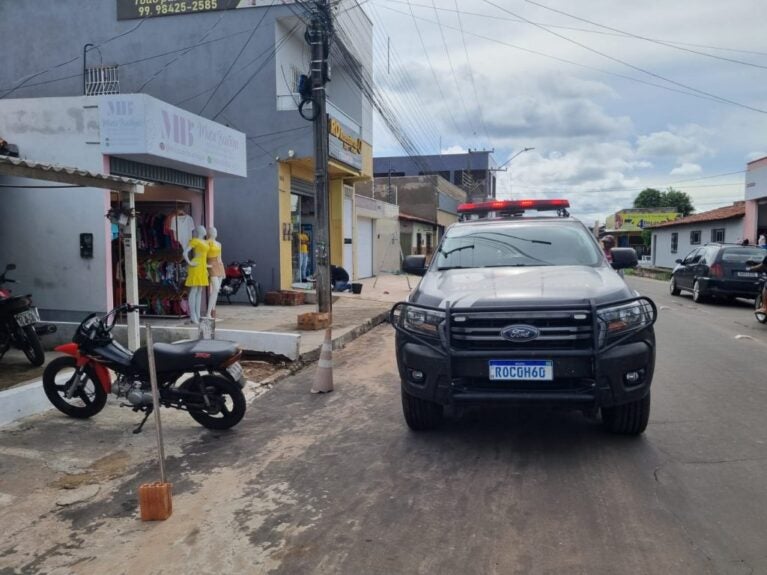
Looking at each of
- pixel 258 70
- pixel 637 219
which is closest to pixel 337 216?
pixel 258 70

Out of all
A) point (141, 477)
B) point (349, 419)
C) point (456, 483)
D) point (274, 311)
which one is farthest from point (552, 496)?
point (274, 311)

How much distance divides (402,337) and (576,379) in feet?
4.28

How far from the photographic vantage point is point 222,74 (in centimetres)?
1557

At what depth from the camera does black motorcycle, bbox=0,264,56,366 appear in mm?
7293

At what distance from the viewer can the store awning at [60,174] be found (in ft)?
17.5

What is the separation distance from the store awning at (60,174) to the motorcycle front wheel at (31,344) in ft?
6.74

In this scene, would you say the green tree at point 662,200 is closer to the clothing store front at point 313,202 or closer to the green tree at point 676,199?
the green tree at point 676,199

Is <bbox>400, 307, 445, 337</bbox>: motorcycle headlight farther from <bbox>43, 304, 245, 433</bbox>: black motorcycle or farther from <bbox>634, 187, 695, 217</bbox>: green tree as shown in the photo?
<bbox>634, 187, 695, 217</bbox>: green tree

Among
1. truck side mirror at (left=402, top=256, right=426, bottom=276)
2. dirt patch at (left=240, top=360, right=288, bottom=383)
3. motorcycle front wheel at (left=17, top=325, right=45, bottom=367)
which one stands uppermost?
truck side mirror at (left=402, top=256, right=426, bottom=276)

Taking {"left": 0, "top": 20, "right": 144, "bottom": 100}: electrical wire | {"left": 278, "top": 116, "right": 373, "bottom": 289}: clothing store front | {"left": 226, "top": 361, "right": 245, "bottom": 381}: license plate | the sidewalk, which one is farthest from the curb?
{"left": 0, "top": 20, "right": 144, "bottom": 100}: electrical wire

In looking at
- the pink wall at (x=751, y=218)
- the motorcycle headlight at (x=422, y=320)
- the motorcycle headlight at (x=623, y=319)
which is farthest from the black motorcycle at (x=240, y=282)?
the pink wall at (x=751, y=218)

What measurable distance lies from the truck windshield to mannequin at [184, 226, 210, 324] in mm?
5705

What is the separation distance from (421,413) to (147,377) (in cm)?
244

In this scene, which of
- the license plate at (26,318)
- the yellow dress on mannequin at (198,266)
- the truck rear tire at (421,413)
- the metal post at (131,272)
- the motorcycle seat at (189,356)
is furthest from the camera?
the yellow dress on mannequin at (198,266)
